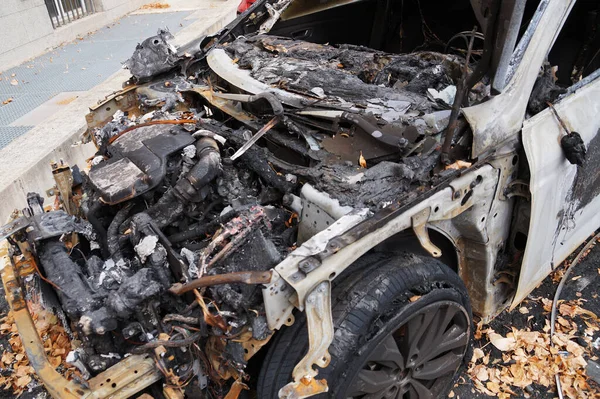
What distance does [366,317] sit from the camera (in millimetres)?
1907

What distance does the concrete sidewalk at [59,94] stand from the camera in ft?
15.6

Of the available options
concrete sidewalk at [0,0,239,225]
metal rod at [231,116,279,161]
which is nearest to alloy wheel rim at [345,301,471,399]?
metal rod at [231,116,279,161]

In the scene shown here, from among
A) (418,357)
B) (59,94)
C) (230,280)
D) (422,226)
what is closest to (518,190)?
(422,226)

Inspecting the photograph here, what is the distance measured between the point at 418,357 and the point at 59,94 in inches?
251

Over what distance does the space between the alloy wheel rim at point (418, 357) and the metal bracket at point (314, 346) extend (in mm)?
317

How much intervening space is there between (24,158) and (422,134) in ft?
14.3

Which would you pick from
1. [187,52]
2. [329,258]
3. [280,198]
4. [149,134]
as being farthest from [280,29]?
[329,258]

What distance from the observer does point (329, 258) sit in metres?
1.73

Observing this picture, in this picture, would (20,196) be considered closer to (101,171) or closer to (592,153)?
(101,171)

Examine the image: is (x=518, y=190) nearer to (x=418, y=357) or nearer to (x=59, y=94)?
(x=418, y=357)

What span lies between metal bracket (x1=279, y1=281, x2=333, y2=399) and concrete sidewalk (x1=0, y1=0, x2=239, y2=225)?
12.5ft

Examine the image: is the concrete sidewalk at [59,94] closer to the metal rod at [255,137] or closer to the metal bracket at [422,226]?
the metal rod at [255,137]

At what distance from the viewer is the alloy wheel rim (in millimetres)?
2051

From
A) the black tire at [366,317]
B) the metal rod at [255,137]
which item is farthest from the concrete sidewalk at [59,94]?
the black tire at [366,317]
